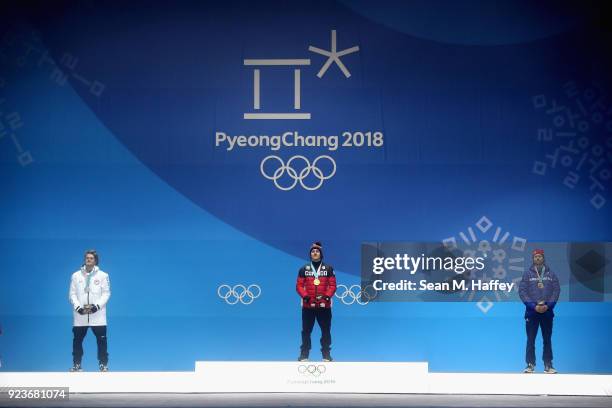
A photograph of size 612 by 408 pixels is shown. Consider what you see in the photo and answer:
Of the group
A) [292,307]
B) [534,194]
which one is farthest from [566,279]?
[292,307]

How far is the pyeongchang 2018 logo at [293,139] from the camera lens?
11453mm

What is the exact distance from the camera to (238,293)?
37.4ft

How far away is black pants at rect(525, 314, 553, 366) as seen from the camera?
36.4 feet

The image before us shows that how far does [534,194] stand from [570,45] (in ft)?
6.02

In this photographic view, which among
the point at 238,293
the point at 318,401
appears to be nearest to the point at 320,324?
the point at 238,293

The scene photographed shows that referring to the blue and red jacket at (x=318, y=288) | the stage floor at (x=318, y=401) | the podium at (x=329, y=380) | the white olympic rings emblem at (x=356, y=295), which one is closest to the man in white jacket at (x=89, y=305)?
the podium at (x=329, y=380)

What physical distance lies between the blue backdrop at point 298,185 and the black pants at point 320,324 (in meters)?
0.28

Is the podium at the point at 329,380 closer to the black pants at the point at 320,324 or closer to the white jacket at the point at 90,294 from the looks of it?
the black pants at the point at 320,324

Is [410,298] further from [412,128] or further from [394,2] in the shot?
[394,2]

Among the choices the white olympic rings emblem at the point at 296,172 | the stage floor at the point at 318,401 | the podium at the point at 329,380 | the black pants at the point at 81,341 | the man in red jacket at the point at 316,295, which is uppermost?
the white olympic rings emblem at the point at 296,172

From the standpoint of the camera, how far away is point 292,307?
449 inches

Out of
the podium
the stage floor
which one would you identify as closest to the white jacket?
the podium

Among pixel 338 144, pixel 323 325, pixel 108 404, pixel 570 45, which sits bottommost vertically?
pixel 108 404

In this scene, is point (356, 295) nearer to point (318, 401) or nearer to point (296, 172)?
point (296, 172)
